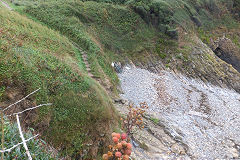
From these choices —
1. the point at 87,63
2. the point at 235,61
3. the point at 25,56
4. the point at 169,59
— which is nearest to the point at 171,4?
the point at 169,59

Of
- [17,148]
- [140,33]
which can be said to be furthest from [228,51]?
[17,148]

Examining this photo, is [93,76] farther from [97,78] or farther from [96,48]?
[96,48]

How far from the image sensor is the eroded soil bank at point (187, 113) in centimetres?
1414

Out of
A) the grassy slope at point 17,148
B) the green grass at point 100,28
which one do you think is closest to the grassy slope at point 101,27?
the green grass at point 100,28

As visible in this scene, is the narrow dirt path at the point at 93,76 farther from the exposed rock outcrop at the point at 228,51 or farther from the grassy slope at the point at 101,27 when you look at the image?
the exposed rock outcrop at the point at 228,51

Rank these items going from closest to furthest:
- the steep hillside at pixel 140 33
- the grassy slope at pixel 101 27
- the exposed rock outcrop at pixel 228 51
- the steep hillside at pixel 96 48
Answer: the steep hillside at pixel 96 48, the grassy slope at pixel 101 27, the steep hillside at pixel 140 33, the exposed rock outcrop at pixel 228 51

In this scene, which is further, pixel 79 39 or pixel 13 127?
pixel 79 39

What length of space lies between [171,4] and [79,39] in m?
24.8

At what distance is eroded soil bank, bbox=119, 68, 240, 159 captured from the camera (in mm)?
14140

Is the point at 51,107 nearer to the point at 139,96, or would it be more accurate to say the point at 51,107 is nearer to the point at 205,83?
the point at 139,96

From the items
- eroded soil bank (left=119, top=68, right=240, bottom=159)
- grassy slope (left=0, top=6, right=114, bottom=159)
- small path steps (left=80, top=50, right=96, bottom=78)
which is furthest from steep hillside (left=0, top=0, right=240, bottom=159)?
eroded soil bank (left=119, top=68, right=240, bottom=159)

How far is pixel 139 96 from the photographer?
67.1 ft

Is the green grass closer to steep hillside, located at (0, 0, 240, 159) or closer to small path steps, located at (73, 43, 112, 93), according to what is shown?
steep hillside, located at (0, 0, 240, 159)

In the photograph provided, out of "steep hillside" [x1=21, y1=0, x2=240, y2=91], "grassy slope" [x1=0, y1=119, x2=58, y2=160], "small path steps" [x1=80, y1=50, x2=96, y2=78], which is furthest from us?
"steep hillside" [x1=21, y1=0, x2=240, y2=91]
